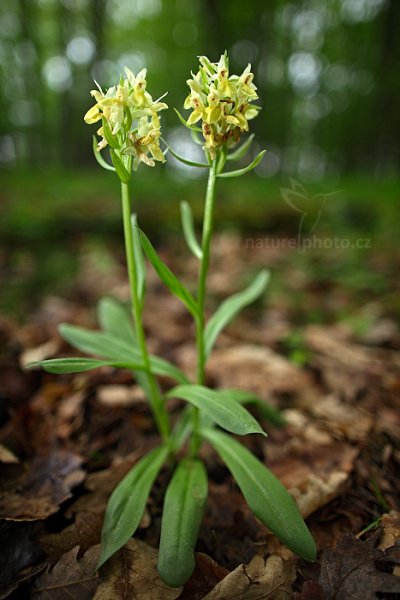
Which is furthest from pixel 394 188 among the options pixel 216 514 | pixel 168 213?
pixel 216 514

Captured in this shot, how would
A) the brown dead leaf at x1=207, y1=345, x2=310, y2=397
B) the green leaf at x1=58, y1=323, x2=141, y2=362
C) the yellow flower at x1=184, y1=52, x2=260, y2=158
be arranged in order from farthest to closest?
the brown dead leaf at x1=207, y1=345, x2=310, y2=397
the green leaf at x1=58, y1=323, x2=141, y2=362
the yellow flower at x1=184, y1=52, x2=260, y2=158

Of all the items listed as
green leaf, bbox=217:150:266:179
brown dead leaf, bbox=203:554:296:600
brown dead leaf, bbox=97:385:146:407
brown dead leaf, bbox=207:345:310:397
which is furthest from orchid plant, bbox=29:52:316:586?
brown dead leaf, bbox=207:345:310:397

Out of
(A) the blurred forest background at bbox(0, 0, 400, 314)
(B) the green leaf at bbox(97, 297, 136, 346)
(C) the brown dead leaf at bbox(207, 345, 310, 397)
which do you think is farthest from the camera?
(A) the blurred forest background at bbox(0, 0, 400, 314)

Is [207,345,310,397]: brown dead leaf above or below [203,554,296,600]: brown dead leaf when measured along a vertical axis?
above

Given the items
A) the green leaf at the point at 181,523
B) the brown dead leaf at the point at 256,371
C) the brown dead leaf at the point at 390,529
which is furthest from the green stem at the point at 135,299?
the brown dead leaf at the point at 390,529

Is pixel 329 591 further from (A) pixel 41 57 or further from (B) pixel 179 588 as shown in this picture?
(A) pixel 41 57

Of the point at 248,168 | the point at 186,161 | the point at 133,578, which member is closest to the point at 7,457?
the point at 133,578

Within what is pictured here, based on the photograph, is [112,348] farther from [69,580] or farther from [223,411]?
[69,580]

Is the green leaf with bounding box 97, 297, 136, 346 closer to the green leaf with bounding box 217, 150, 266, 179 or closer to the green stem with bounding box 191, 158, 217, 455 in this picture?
the green stem with bounding box 191, 158, 217, 455
